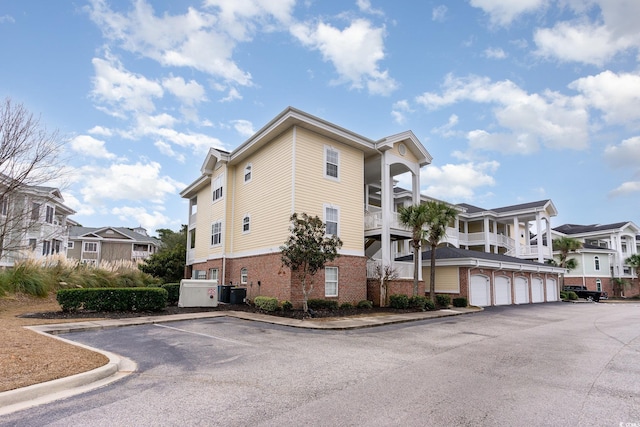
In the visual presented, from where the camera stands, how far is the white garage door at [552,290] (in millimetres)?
35319

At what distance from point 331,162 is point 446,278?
37.8 feet

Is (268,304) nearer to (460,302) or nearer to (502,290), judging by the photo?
(460,302)

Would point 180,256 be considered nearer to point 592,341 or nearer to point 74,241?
point 592,341

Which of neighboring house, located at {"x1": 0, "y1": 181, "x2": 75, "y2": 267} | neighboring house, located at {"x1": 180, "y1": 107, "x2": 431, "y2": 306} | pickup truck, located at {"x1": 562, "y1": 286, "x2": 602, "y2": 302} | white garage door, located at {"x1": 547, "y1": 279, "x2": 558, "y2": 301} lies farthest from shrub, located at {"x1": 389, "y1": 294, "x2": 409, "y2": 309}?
pickup truck, located at {"x1": 562, "y1": 286, "x2": 602, "y2": 302}

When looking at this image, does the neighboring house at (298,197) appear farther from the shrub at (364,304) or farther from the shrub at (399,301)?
the shrub at (399,301)

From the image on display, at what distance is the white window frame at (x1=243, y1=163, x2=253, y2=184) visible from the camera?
22.8 metres

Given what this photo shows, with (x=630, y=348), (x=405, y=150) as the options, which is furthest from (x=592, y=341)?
(x=405, y=150)

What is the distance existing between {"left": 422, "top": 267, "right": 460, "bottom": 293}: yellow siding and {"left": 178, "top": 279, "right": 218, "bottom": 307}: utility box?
13113 mm

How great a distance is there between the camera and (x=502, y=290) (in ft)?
92.9

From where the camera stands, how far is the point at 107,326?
13.4 meters

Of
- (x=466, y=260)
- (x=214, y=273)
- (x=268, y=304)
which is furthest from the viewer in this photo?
(x=214, y=273)

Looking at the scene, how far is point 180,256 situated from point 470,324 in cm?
2309

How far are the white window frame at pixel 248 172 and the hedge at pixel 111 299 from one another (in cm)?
804

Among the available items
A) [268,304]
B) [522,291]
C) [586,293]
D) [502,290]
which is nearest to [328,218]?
[268,304]
